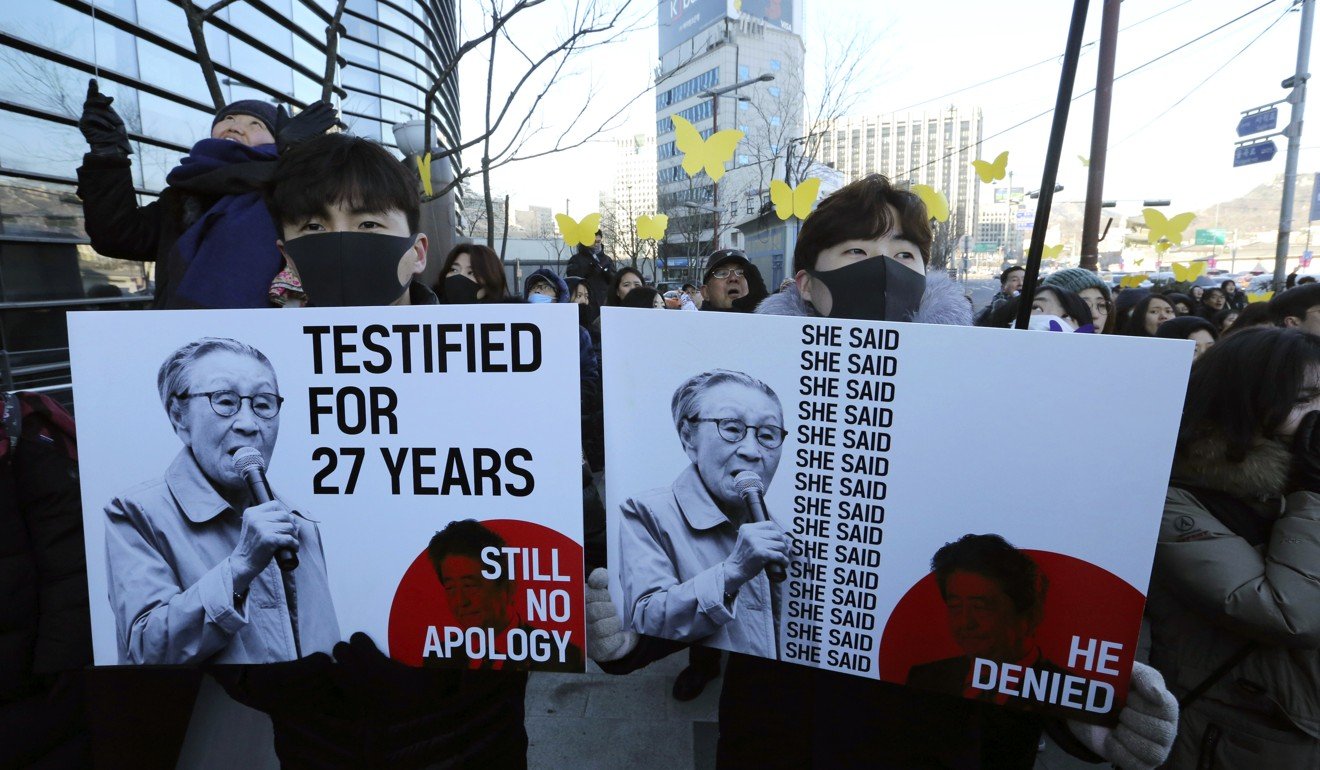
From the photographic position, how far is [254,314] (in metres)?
1.23

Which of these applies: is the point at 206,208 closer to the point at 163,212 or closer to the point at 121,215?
the point at 163,212

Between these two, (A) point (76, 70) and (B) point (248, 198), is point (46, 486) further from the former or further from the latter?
(A) point (76, 70)

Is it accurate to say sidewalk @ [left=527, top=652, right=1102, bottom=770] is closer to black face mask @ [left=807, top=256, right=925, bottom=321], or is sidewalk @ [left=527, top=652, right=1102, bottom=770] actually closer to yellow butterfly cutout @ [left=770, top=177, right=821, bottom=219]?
black face mask @ [left=807, top=256, right=925, bottom=321]

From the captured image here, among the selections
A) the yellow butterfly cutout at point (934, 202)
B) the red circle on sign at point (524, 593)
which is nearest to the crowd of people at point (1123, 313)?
the yellow butterfly cutout at point (934, 202)

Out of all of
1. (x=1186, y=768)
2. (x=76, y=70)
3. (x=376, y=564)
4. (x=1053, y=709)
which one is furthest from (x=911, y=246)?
(x=76, y=70)

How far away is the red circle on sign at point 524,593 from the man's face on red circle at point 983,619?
679 mm

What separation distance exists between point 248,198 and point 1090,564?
2114 millimetres

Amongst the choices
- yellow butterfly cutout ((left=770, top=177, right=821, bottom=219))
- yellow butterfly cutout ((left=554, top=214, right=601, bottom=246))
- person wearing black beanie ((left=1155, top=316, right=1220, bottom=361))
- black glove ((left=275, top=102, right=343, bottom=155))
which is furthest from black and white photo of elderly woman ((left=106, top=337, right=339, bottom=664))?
yellow butterfly cutout ((left=554, top=214, right=601, bottom=246))

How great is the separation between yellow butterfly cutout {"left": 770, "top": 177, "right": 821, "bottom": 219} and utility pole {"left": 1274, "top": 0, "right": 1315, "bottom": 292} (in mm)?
14651

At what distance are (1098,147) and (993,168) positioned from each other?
21.2 ft

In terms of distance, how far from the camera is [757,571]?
126 cm

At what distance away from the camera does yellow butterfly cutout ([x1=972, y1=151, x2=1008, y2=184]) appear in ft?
12.9

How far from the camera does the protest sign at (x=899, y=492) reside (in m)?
1.10

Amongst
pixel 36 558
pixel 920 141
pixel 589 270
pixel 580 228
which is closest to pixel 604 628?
pixel 36 558
